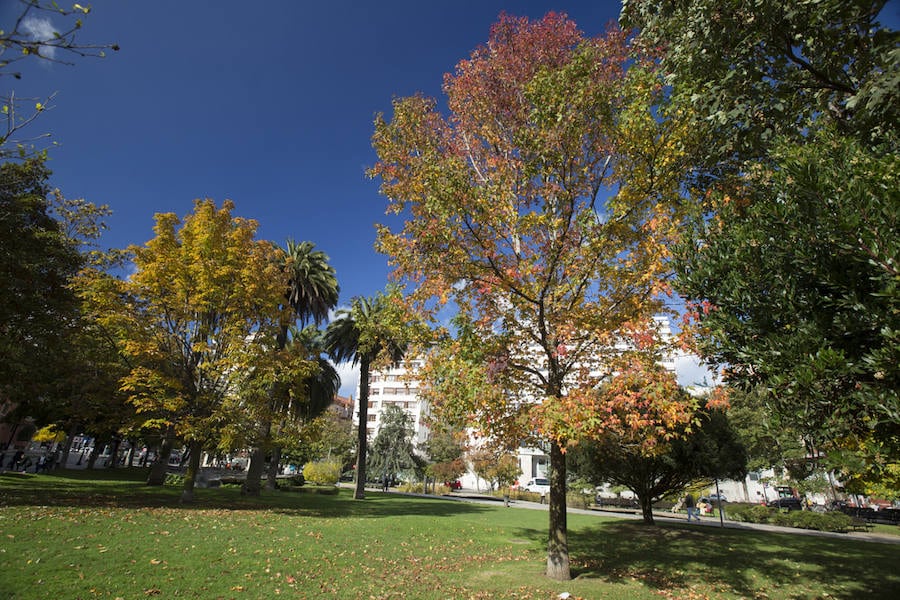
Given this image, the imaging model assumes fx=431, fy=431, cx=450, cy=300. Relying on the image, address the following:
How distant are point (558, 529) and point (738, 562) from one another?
23.9 feet

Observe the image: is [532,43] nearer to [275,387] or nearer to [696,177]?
[696,177]

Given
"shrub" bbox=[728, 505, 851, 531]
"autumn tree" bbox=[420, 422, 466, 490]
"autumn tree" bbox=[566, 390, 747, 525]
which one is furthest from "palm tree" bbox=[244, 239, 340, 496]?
"shrub" bbox=[728, 505, 851, 531]

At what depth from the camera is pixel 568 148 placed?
10.0m

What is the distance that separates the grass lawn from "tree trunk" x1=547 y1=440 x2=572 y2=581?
45 cm

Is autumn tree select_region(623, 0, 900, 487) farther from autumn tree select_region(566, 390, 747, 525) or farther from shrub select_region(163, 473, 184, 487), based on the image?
shrub select_region(163, 473, 184, 487)

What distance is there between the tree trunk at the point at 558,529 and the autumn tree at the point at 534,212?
39mm

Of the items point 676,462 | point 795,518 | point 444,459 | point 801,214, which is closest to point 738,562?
point 676,462

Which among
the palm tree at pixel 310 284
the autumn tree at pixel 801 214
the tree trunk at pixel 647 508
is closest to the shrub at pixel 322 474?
the palm tree at pixel 310 284

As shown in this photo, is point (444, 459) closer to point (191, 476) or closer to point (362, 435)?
point (362, 435)

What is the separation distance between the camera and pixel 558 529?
35.0 feet

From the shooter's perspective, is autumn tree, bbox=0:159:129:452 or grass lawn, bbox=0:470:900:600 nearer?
grass lawn, bbox=0:470:900:600

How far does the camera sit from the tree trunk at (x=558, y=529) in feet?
34.2

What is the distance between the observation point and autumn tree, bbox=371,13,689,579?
9.02 meters

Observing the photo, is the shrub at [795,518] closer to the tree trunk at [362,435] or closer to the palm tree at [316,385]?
the tree trunk at [362,435]
